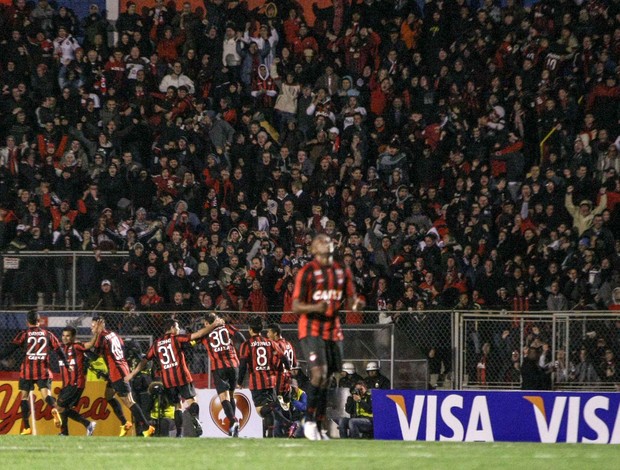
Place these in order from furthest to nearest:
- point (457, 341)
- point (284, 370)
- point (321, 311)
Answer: point (457, 341) < point (284, 370) < point (321, 311)

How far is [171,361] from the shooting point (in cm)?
1842

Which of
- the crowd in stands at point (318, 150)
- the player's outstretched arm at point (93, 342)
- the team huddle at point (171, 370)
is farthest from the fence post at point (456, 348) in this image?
the player's outstretched arm at point (93, 342)

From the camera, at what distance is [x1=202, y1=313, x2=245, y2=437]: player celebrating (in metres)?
18.7

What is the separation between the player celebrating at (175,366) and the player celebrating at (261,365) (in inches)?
21.8

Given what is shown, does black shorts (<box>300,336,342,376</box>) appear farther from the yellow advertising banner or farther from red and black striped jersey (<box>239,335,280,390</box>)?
the yellow advertising banner

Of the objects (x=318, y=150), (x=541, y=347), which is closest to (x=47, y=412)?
(x=318, y=150)

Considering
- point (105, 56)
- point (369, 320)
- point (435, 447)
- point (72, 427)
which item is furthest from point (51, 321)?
point (435, 447)

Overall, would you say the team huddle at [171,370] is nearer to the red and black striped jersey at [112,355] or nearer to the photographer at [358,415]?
the red and black striped jersey at [112,355]

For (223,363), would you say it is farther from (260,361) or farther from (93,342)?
(93,342)

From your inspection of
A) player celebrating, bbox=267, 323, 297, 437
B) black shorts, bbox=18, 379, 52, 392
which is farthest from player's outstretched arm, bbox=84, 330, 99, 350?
player celebrating, bbox=267, 323, 297, 437

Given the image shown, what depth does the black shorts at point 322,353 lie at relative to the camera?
12.0 meters

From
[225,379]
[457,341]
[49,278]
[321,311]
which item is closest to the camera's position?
[321,311]

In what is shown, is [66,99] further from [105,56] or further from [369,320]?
[369,320]

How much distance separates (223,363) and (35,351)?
9.51ft
